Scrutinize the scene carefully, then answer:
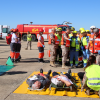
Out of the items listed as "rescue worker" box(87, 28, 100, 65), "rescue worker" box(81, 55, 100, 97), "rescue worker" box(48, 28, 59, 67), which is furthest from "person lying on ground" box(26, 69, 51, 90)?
"rescue worker" box(48, 28, 59, 67)

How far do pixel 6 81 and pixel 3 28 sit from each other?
26852 millimetres

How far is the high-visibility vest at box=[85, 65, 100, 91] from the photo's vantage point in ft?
13.5

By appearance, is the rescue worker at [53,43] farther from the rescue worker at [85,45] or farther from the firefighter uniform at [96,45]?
the firefighter uniform at [96,45]

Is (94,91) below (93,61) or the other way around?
below

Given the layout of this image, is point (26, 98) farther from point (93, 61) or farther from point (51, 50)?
point (51, 50)

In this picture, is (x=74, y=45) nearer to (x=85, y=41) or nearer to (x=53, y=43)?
(x=85, y=41)

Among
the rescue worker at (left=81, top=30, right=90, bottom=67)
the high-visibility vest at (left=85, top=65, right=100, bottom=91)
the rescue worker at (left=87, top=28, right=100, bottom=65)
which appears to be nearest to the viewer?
the high-visibility vest at (left=85, top=65, right=100, bottom=91)

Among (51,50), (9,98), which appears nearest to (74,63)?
(51,50)

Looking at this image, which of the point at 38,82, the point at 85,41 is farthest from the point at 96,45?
the point at 38,82

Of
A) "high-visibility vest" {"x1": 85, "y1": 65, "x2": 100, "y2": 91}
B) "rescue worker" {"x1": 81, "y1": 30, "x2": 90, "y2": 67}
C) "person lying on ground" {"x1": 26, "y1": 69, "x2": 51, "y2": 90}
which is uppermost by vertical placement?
"rescue worker" {"x1": 81, "y1": 30, "x2": 90, "y2": 67}

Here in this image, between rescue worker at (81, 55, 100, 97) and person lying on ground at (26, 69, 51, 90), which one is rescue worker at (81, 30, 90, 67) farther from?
rescue worker at (81, 55, 100, 97)

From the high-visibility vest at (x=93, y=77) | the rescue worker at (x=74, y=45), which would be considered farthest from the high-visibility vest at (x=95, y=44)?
the high-visibility vest at (x=93, y=77)

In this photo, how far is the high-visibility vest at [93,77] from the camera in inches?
162

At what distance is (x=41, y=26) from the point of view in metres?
30.1
